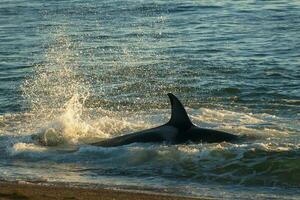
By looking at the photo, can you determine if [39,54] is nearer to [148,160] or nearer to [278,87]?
[278,87]

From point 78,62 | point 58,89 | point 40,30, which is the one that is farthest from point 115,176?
point 40,30

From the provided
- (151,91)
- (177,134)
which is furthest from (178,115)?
(151,91)

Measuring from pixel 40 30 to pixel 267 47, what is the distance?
1137 centimetres

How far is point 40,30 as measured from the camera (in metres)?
34.9

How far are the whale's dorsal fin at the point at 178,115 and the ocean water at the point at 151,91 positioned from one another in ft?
1.85

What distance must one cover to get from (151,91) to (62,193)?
11.6 metres

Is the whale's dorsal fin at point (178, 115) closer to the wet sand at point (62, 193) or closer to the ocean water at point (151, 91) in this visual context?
the ocean water at point (151, 91)

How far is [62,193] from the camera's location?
10.7 m

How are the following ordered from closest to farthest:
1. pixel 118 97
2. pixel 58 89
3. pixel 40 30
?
pixel 118 97, pixel 58 89, pixel 40 30

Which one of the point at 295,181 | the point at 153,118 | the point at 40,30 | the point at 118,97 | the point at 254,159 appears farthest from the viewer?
the point at 40,30

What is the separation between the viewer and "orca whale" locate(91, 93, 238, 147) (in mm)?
14738

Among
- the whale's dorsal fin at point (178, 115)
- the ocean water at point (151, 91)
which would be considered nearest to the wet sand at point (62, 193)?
the ocean water at point (151, 91)

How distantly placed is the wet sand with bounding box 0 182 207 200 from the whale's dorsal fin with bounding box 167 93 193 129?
140 inches

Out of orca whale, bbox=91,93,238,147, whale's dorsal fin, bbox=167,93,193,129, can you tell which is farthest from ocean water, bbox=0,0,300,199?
whale's dorsal fin, bbox=167,93,193,129
